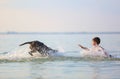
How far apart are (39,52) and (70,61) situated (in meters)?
2.09

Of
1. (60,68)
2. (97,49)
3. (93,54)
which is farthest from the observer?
(93,54)

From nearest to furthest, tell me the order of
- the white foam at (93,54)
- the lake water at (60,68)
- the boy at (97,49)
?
the lake water at (60,68)
the boy at (97,49)
the white foam at (93,54)

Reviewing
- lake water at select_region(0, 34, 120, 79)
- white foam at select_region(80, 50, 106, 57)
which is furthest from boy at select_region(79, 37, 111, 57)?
lake water at select_region(0, 34, 120, 79)

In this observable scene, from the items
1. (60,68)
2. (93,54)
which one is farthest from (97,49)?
(60,68)

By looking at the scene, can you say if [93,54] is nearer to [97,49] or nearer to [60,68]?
[97,49]

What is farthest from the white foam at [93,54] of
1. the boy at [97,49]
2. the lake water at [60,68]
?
the lake water at [60,68]

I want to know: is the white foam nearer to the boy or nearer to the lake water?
the boy

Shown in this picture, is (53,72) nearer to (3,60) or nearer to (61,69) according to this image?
(61,69)

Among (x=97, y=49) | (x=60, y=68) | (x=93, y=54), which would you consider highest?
(x=97, y=49)

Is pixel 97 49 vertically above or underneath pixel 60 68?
above

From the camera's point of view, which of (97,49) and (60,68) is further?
(97,49)

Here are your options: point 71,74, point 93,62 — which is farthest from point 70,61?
point 71,74

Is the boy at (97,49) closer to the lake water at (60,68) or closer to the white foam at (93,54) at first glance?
the white foam at (93,54)

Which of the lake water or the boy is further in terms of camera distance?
the boy
